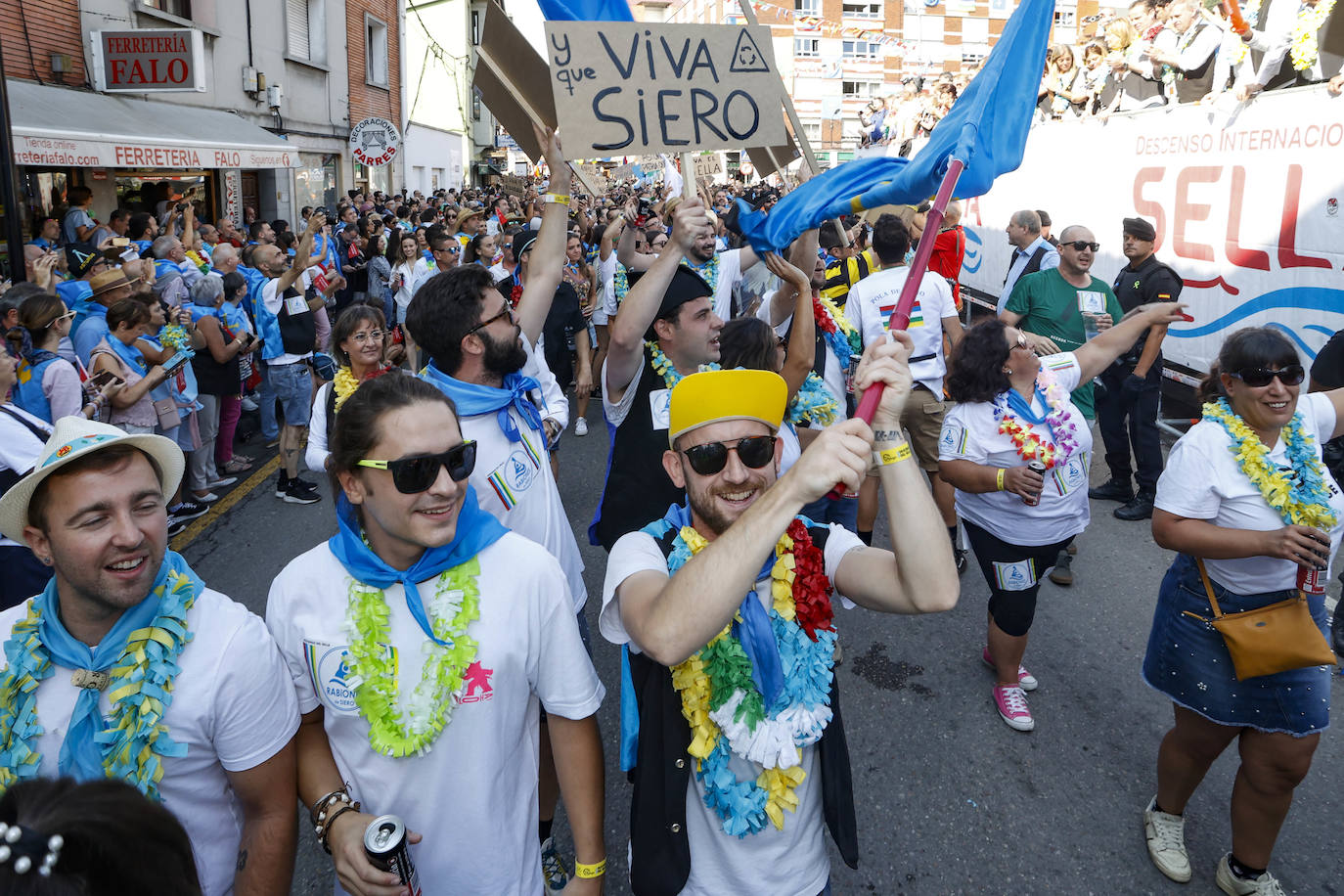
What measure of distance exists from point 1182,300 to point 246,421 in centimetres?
969

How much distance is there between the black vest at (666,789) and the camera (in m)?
2.02

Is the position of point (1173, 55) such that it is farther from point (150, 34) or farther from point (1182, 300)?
point (150, 34)

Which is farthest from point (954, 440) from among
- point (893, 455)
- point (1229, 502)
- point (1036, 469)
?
point (893, 455)

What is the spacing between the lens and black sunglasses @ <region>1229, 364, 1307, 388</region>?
2947mm

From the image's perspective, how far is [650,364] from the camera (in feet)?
12.0

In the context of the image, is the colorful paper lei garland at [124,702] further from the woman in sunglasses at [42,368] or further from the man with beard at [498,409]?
the woman in sunglasses at [42,368]

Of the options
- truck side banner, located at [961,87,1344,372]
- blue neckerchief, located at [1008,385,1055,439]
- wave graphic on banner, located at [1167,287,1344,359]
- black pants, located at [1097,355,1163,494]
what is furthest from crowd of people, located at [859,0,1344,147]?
blue neckerchief, located at [1008,385,1055,439]

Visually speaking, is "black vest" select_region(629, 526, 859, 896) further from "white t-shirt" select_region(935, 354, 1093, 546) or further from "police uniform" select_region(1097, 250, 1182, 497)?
"police uniform" select_region(1097, 250, 1182, 497)

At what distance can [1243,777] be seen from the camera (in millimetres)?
2932

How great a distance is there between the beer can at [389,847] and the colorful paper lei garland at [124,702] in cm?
43

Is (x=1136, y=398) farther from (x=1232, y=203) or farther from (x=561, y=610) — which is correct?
(x=561, y=610)

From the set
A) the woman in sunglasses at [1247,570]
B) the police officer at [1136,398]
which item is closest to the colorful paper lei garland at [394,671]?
the woman in sunglasses at [1247,570]

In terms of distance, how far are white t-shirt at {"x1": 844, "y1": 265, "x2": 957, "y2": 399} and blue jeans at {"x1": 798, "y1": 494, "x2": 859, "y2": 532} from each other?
4.59ft

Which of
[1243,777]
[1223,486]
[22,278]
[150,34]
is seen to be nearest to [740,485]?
[1223,486]
